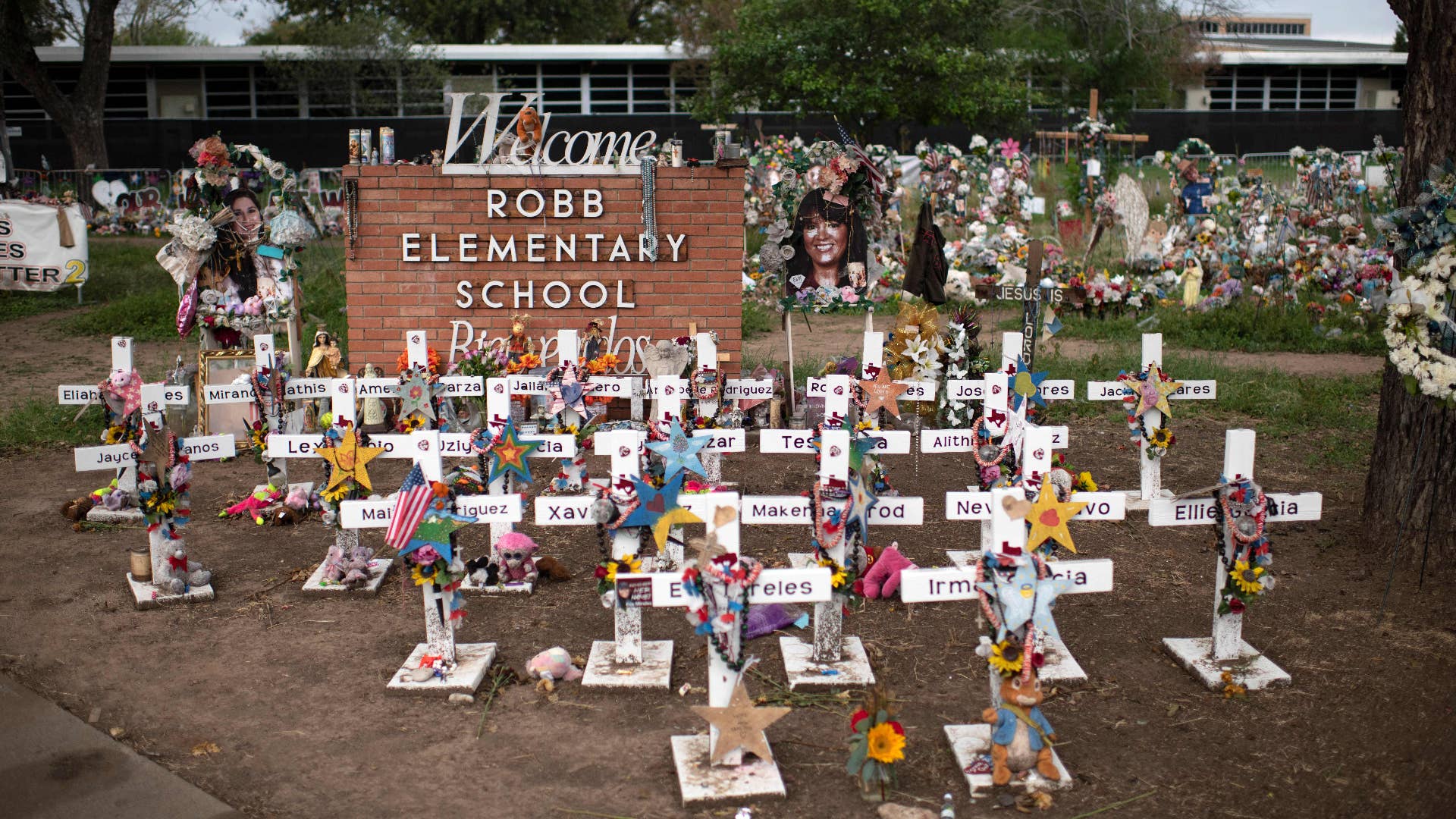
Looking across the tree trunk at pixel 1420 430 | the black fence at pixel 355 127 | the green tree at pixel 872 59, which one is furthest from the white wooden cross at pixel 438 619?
the black fence at pixel 355 127

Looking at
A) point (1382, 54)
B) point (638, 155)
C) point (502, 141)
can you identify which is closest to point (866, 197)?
point (638, 155)

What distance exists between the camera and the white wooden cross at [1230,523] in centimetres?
631

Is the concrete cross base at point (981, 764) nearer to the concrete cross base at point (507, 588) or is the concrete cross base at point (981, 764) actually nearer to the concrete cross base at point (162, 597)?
the concrete cross base at point (507, 588)

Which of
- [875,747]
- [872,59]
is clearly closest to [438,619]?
[875,747]

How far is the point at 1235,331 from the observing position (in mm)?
14961

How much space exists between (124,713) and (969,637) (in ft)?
13.5

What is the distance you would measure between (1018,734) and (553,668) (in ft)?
7.41

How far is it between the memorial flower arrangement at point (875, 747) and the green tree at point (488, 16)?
3459cm

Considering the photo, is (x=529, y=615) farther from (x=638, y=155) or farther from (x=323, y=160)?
(x=323, y=160)

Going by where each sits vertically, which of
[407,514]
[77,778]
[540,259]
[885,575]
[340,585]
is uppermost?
[540,259]

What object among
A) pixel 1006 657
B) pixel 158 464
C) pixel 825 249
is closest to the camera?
pixel 1006 657

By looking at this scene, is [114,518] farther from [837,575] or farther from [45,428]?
[837,575]

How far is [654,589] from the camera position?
5.50 meters

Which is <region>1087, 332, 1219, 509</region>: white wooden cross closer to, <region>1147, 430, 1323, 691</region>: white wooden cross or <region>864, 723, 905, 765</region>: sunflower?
<region>1147, 430, 1323, 691</region>: white wooden cross
